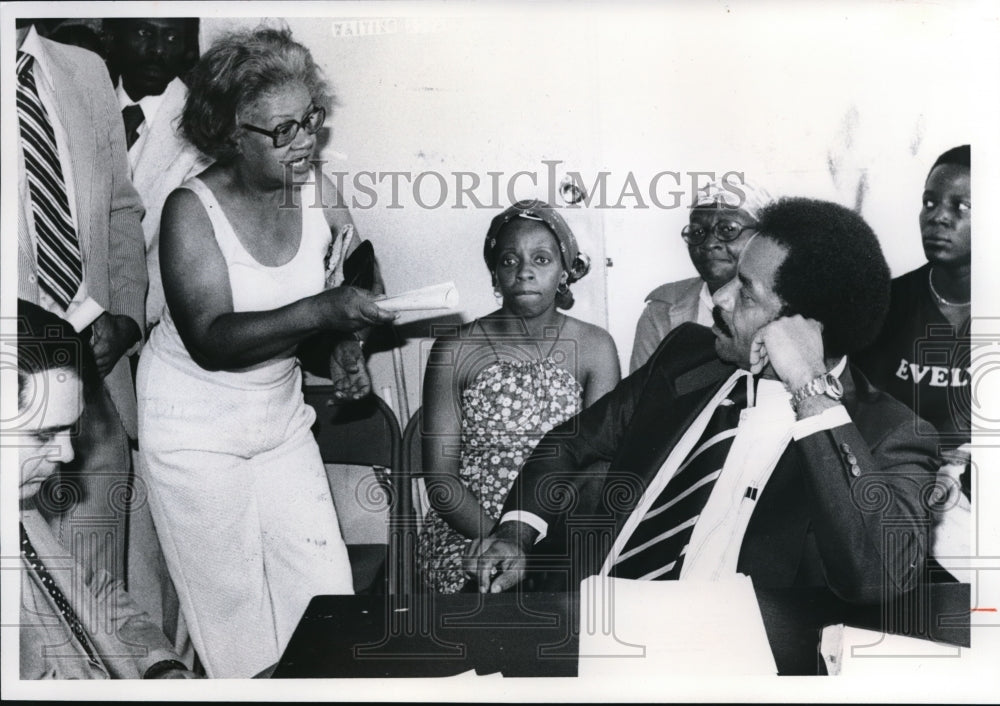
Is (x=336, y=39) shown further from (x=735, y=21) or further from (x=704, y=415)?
(x=704, y=415)

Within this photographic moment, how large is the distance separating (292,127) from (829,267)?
1624mm

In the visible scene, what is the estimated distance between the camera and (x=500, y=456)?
3674 mm

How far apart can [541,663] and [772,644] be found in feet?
2.25

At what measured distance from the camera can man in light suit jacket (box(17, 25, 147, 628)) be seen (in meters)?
3.69

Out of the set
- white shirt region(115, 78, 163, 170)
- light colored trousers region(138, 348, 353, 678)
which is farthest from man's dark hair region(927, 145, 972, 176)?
white shirt region(115, 78, 163, 170)

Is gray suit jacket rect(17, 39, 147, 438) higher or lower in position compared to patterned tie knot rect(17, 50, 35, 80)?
lower

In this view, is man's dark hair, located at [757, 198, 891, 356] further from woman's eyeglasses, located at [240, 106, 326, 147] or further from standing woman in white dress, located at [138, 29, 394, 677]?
woman's eyeglasses, located at [240, 106, 326, 147]

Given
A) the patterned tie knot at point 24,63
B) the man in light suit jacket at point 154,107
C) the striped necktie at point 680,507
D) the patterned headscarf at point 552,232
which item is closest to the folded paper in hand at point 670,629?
the striped necktie at point 680,507

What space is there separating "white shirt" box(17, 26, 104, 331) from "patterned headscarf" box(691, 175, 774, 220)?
6.01 ft

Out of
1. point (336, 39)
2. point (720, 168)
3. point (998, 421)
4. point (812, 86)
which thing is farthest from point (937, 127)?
point (336, 39)

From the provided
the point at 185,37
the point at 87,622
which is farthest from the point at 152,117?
the point at 87,622

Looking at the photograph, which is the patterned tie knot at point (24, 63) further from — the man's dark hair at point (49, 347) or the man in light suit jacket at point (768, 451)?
the man in light suit jacket at point (768, 451)

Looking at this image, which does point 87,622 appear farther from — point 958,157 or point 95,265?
point 958,157

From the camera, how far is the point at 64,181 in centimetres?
369
